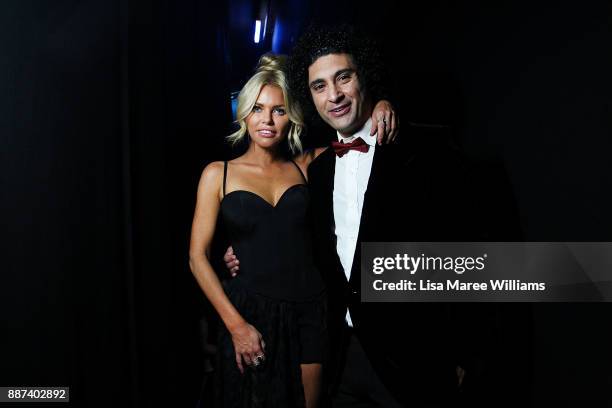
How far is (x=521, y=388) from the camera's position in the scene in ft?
5.09

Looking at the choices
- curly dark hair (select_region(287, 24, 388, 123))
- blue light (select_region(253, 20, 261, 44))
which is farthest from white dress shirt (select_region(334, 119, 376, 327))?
blue light (select_region(253, 20, 261, 44))

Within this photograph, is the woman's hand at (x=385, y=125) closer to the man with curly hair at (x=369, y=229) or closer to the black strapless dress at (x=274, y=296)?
the man with curly hair at (x=369, y=229)

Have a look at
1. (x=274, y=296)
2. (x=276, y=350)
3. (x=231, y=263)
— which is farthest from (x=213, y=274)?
(x=276, y=350)

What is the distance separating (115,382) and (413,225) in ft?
4.50

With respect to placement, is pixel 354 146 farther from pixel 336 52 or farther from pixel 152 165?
pixel 152 165

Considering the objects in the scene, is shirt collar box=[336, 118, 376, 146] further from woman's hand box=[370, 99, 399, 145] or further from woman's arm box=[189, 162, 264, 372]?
woman's arm box=[189, 162, 264, 372]

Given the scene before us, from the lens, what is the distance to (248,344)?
5.85 ft

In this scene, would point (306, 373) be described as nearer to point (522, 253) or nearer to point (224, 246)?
point (224, 246)

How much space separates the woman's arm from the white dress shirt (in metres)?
0.44

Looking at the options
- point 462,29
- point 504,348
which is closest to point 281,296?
point 504,348

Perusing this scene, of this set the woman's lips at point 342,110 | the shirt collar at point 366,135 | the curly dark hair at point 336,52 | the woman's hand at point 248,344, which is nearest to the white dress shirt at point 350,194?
the shirt collar at point 366,135

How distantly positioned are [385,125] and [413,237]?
18.5 inches

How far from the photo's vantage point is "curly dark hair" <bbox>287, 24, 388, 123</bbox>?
178 cm

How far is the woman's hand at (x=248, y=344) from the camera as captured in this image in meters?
1.78
